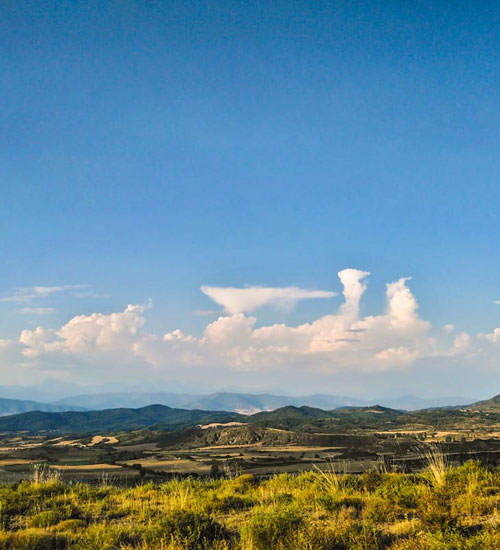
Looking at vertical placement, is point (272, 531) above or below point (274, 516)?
below

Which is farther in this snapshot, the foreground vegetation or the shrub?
the foreground vegetation

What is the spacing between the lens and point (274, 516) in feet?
38.0

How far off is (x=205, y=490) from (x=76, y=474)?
82.9 feet

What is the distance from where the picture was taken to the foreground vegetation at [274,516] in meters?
10.6

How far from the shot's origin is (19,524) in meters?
15.1

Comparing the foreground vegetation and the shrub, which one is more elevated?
the shrub

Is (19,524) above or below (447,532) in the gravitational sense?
below

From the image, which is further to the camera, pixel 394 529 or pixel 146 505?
pixel 146 505

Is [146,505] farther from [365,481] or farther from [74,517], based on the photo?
[365,481]

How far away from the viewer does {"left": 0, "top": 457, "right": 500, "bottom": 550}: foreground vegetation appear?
34.6 ft

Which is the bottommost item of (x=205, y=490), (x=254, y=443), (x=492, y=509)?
(x=254, y=443)

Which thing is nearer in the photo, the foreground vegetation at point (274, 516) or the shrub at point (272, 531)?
the shrub at point (272, 531)

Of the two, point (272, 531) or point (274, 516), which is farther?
point (274, 516)

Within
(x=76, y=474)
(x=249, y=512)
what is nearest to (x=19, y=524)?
(x=249, y=512)
